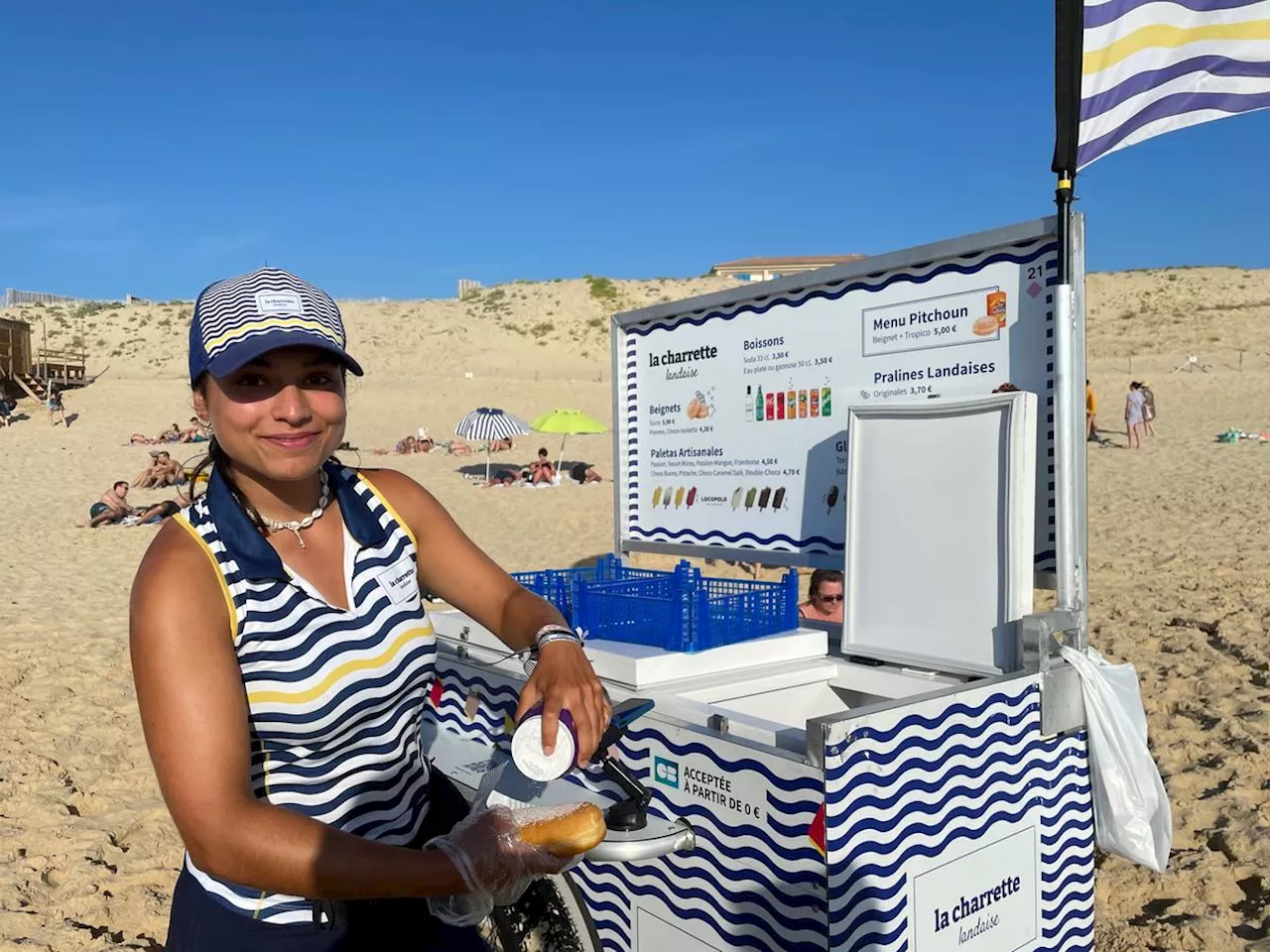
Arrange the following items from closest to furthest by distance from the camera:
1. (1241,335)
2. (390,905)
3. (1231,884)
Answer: (390,905) → (1231,884) → (1241,335)

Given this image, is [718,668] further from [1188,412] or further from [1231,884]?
[1188,412]

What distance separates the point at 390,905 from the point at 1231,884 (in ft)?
10.4

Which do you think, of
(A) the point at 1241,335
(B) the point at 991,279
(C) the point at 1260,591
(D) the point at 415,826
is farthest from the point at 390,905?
(A) the point at 1241,335

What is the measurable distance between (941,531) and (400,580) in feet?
5.69

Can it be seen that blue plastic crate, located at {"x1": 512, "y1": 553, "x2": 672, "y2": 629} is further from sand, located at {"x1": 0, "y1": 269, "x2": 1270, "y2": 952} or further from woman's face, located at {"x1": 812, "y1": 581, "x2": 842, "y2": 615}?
sand, located at {"x1": 0, "y1": 269, "x2": 1270, "y2": 952}

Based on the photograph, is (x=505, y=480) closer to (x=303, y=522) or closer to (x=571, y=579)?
(x=571, y=579)

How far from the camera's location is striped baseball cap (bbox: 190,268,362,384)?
148 cm

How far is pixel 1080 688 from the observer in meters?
2.66

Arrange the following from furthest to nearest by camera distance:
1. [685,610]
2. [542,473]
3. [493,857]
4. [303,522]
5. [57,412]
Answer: [57,412] → [542,473] → [685,610] → [303,522] → [493,857]

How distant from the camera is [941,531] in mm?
Answer: 2842

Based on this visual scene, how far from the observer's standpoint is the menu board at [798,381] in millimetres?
2814

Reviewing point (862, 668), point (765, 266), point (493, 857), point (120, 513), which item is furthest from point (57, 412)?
point (765, 266)

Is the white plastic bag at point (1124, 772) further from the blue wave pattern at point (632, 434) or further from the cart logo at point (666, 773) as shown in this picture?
the blue wave pattern at point (632, 434)

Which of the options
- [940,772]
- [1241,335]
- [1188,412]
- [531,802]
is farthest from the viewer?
[1241,335]
